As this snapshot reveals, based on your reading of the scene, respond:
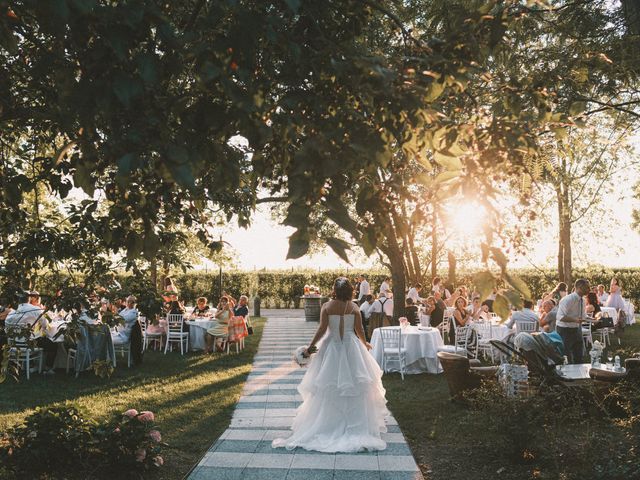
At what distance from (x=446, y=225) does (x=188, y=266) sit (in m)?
2.47

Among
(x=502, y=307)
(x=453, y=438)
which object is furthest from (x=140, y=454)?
(x=502, y=307)

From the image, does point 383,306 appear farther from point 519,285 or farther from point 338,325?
point 519,285

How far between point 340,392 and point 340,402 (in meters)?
0.13

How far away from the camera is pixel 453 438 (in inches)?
265

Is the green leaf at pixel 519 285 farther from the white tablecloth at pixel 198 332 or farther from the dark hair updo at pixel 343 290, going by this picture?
the white tablecloth at pixel 198 332

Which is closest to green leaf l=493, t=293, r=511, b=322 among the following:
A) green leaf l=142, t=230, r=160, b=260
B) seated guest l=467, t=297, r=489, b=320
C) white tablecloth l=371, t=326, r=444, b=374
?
green leaf l=142, t=230, r=160, b=260

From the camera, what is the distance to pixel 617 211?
28.2 meters

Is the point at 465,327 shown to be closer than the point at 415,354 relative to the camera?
No

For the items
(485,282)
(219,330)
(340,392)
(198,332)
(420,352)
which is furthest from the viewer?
(198,332)

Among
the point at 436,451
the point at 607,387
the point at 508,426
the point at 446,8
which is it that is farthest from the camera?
the point at 607,387

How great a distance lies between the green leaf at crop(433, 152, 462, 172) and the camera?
2.05 meters

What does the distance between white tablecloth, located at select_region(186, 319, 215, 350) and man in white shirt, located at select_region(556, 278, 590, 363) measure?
818 cm

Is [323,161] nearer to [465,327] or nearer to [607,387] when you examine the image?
[607,387]

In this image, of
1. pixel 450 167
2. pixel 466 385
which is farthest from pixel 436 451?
pixel 450 167
